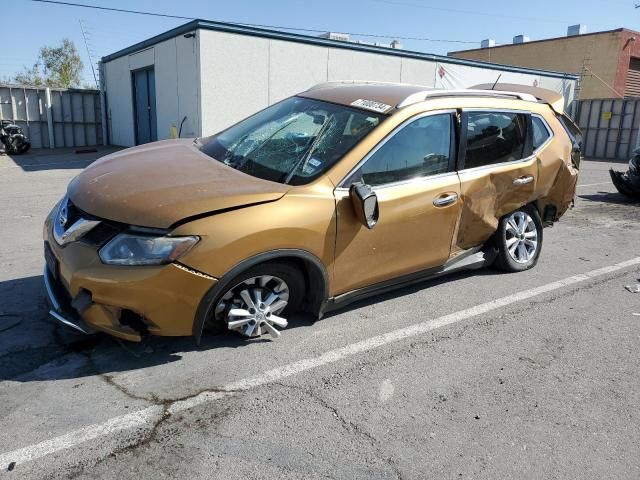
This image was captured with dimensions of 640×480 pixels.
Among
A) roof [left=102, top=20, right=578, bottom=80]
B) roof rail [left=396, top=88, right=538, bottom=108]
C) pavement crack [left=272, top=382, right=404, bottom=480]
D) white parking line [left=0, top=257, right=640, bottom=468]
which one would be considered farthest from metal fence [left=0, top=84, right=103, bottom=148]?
pavement crack [left=272, top=382, right=404, bottom=480]

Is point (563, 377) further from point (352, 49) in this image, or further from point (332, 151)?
point (352, 49)

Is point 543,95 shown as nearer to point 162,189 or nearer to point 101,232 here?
point 162,189

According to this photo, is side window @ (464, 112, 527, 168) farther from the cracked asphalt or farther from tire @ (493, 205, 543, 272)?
the cracked asphalt

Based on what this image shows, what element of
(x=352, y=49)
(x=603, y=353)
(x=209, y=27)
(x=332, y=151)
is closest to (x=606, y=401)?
(x=603, y=353)

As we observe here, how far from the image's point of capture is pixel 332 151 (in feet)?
12.3

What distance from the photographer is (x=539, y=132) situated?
16.9ft

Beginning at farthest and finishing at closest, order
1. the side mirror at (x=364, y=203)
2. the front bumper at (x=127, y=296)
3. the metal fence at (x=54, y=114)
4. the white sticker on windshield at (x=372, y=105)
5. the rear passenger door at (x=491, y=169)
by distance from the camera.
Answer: the metal fence at (x=54, y=114) → the rear passenger door at (x=491, y=169) → the white sticker on windshield at (x=372, y=105) → the side mirror at (x=364, y=203) → the front bumper at (x=127, y=296)

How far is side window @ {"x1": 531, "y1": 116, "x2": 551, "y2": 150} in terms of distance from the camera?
509 cm

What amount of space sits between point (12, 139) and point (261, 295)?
17258 mm

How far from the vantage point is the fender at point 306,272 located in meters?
3.10

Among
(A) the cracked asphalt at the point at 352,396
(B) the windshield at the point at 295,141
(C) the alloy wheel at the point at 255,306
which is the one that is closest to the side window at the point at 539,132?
(A) the cracked asphalt at the point at 352,396

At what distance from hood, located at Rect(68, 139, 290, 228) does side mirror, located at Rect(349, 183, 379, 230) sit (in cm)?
47

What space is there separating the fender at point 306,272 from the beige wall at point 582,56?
28.3 m

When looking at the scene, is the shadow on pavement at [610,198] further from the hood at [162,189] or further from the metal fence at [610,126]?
the metal fence at [610,126]
